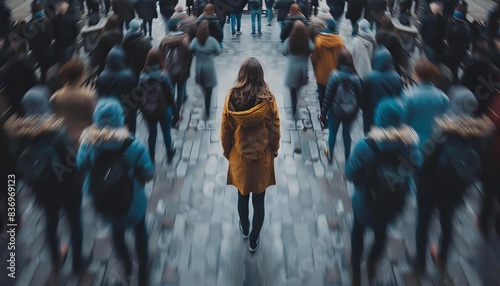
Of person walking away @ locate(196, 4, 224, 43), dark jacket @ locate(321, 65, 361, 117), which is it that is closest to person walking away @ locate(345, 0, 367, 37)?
person walking away @ locate(196, 4, 224, 43)

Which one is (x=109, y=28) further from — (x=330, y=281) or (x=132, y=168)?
(x=330, y=281)

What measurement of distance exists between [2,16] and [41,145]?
6.63 meters

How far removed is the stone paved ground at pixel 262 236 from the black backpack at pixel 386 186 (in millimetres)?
1038

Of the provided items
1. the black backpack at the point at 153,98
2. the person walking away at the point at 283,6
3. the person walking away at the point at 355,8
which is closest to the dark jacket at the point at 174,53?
the black backpack at the point at 153,98

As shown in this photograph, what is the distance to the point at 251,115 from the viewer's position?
13.2 feet

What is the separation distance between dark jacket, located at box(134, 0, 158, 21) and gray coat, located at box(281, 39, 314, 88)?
169 inches

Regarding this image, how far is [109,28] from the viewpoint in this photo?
668 cm

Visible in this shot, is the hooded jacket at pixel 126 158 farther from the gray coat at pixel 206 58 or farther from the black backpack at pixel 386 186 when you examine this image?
the gray coat at pixel 206 58

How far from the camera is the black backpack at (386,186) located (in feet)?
11.8

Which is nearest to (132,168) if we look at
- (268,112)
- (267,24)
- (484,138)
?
(268,112)

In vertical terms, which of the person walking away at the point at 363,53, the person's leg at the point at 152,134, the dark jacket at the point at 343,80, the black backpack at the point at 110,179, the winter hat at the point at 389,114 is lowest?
the person's leg at the point at 152,134

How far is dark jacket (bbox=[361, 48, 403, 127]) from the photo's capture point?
521cm

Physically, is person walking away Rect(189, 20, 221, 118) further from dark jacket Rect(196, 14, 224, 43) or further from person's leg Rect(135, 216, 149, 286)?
person's leg Rect(135, 216, 149, 286)

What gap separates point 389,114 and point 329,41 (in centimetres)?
209
